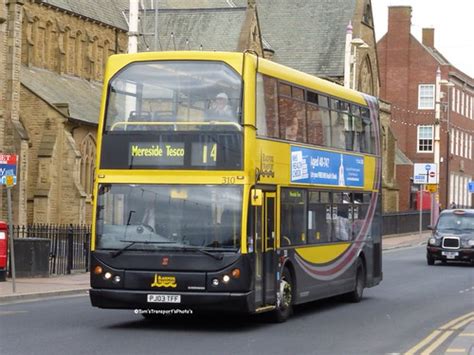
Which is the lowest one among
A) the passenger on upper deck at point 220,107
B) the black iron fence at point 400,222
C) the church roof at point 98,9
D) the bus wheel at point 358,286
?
the bus wheel at point 358,286

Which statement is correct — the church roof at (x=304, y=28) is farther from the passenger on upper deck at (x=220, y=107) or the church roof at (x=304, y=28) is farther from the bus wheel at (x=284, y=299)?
the passenger on upper deck at (x=220, y=107)

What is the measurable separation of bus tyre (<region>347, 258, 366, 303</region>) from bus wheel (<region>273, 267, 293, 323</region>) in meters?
4.29

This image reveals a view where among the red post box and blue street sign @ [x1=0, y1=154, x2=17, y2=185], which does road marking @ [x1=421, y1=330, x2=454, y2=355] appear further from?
the red post box

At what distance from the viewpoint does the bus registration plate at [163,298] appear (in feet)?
54.2

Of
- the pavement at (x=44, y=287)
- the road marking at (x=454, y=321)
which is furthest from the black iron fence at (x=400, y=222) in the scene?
the road marking at (x=454, y=321)

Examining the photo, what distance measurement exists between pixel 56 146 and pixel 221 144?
36657 mm

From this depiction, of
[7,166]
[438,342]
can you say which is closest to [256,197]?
[438,342]

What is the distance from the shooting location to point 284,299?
1848 cm

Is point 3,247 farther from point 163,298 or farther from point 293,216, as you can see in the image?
point 163,298

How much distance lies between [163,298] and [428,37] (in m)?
83.1

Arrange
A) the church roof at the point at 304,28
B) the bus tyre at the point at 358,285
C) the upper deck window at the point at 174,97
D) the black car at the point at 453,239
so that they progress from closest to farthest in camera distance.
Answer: the upper deck window at the point at 174,97, the bus tyre at the point at 358,285, the black car at the point at 453,239, the church roof at the point at 304,28

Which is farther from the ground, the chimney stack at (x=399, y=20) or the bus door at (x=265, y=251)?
the chimney stack at (x=399, y=20)

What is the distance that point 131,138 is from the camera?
56.0ft

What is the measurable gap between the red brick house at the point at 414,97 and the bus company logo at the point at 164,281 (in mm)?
74591
